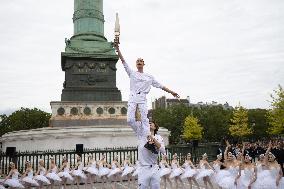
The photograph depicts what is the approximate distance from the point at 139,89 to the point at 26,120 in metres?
77.8

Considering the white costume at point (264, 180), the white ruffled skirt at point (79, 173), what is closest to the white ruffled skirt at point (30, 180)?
the white ruffled skirt at point (79, 173)

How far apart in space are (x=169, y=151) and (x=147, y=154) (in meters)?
16.7

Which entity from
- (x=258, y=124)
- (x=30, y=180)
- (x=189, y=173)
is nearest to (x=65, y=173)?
(x=30, y=180)

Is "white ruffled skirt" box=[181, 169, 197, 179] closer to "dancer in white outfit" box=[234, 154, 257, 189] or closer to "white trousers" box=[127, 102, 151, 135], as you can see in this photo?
"dancer in white outfit" box=[234, 154, 257, 189]

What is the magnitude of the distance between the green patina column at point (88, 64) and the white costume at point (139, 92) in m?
29.9

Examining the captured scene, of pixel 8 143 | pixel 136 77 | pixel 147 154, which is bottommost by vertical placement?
pixel 8 143

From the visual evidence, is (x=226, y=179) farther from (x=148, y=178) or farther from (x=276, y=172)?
(x=148, y=178)

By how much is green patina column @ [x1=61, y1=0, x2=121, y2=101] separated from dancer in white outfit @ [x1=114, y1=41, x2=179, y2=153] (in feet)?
97.9

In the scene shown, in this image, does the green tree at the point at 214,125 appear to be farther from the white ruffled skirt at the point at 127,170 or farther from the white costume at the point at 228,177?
the white costume at the point at 228,177

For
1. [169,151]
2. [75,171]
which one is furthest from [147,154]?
[169,151]

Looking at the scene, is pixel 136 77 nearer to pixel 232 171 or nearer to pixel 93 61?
pixel 232 171

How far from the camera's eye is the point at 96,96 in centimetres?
3719

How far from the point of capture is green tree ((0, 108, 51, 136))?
78.0 meters

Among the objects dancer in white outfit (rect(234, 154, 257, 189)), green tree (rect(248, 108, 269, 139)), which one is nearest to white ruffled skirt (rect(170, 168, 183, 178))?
dancer in white outfit (rect(234, 154, 257, 189))
